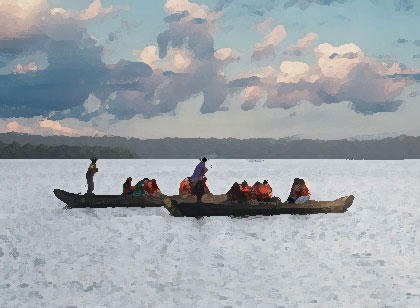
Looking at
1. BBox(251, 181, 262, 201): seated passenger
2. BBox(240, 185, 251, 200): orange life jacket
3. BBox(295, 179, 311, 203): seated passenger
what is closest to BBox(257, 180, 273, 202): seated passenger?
BBox(251, 181, 262, 201): seated passenger

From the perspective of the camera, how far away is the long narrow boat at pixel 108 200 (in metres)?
34.6

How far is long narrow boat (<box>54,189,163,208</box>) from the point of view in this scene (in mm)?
34562

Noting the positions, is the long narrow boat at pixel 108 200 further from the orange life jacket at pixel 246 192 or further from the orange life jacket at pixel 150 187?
the orange life jacket at pixel 246 192

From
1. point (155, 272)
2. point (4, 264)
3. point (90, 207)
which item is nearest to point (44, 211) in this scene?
point (90, 207)

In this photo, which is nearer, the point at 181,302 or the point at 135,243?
the point at 181,302

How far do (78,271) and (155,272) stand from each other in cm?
216

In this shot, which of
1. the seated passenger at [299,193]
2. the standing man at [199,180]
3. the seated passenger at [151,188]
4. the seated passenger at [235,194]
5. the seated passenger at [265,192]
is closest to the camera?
the seated passenger at [235,194]

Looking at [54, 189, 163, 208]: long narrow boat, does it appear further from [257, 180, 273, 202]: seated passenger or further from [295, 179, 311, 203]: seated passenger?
[295, 179, 311, 203]: seated passenger

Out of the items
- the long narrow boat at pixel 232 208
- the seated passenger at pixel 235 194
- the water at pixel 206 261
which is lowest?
the water at pixel 206 261

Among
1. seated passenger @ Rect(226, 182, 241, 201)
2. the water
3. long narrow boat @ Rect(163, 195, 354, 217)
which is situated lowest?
the water

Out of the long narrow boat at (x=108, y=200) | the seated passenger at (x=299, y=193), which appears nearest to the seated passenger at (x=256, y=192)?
the seated passenger at (x=299, y=193)

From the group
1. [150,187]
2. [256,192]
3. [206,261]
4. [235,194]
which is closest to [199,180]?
[235,194]

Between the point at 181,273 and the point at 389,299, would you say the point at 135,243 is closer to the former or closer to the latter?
the point at 181,273

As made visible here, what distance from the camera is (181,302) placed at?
46.4 ft
